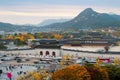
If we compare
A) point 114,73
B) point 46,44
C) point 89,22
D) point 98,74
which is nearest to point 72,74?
point 98,74

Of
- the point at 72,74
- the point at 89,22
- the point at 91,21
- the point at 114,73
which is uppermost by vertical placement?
the point at 91,21

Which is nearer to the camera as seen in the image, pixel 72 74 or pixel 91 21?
pixel 72 74

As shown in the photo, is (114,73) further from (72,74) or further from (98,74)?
(72,74)

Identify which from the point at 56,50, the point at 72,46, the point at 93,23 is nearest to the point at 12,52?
the point at 56,50

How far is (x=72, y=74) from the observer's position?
16.5m

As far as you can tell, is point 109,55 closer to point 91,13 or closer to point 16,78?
point 16,78

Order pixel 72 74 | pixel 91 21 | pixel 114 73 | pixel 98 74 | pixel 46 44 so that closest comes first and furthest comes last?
pixel 72 74
pixel 98 74
pixel 114 73
pixel 46 44
pixel 91 21

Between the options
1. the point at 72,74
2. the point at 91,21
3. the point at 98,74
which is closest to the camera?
the point at 72,74

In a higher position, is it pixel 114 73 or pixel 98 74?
pixel 98 74

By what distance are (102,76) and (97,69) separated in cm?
50

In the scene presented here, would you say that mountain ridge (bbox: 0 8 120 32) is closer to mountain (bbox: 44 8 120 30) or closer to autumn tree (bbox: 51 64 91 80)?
mountain (bbox: 44 8 120 30)

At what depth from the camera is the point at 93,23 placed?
108 m

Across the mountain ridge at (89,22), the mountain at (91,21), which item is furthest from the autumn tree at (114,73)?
the mountain at (91,21)

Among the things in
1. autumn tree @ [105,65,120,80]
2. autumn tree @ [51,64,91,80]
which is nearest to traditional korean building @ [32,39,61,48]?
autumn tree @ [105,65,120,80]
